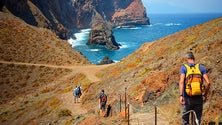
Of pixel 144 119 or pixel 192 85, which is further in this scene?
pixel 144 119

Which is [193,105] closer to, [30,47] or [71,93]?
[71,93]

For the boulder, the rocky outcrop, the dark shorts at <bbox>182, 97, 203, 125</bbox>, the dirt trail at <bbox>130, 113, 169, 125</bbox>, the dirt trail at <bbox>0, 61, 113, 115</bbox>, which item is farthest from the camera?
the rocky outcrop

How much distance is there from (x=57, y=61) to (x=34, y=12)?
61.0 metres

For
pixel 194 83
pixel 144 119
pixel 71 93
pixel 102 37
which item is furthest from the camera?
pixel 102 37

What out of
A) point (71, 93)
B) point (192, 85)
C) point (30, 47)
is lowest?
point (71, 93)

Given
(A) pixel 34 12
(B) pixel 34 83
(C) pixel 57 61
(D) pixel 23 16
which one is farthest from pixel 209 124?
(A) pixel 34 12

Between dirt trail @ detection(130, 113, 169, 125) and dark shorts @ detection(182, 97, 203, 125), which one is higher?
dark shorts @ detection(182, 97, 203, 125)

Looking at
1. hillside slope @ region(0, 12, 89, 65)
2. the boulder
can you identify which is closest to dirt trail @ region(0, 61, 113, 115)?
hillside slope @ region(0, 12, 89, 65)

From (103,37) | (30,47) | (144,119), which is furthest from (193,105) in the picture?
(103,37)

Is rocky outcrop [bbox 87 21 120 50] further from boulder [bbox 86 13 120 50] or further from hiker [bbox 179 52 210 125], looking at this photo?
hiker [bbox 179 52 210 125]

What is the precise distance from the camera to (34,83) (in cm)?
4797

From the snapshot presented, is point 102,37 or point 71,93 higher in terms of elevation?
point 71,93

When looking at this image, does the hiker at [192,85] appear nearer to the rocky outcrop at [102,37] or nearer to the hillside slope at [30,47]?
the hillside slope at [30,47]

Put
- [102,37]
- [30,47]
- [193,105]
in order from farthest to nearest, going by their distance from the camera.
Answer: [102,37], [30,47], [193,105]
